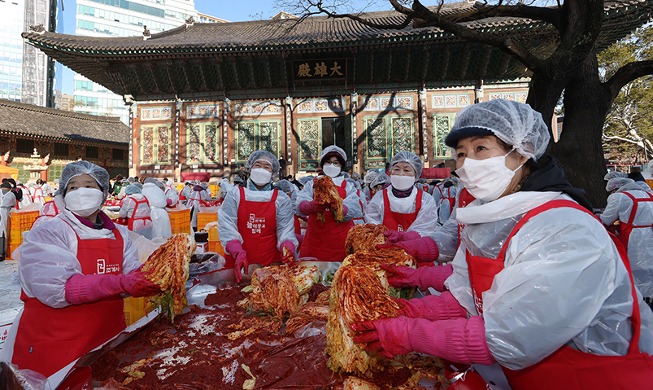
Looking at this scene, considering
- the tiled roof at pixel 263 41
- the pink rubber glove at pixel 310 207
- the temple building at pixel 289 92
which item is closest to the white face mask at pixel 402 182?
the pink rubber glove at pixel 310 207

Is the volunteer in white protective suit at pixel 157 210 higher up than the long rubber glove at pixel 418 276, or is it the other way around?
the volunteer in white protective suit at pixel 157 210

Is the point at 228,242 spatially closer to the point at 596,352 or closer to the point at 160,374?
the point at 160,374

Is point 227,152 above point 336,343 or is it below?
above

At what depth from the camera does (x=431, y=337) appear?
1295mm

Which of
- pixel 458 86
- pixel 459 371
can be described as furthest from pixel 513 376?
pixel 458 86

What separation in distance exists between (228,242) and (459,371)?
105 inches

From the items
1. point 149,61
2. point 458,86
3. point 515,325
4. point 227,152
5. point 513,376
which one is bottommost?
point 513,376

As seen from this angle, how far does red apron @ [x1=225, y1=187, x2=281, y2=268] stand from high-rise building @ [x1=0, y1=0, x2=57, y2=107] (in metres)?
63.8

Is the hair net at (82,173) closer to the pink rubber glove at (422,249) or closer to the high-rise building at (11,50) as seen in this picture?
the pink rubber glove at (422,249)

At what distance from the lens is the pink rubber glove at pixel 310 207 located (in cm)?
434

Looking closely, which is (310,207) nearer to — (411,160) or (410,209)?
(410,209)

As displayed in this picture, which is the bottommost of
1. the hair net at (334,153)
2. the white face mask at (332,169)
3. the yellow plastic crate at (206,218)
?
the yellow plastic crate at (206,218)

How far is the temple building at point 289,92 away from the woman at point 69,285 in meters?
14.1

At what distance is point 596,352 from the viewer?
4.10 ft
